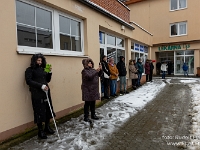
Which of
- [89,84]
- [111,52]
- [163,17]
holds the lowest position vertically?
[89,84]

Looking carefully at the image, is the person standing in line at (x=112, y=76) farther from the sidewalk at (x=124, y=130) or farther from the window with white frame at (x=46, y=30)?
the window with white frame at (x=46, y=30)

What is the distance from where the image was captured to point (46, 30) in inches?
188

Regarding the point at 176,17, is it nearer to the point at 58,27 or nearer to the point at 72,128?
the point at 58,27

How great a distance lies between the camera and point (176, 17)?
19.8m

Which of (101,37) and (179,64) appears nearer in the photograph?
(101,37)

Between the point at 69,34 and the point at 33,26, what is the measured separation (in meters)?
1.38

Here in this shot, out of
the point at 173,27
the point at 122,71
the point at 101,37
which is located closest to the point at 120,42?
the point at 122,71

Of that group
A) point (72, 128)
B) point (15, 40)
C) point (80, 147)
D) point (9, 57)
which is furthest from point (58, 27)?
point (80, 147)

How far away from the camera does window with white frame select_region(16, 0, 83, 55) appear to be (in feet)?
13.5

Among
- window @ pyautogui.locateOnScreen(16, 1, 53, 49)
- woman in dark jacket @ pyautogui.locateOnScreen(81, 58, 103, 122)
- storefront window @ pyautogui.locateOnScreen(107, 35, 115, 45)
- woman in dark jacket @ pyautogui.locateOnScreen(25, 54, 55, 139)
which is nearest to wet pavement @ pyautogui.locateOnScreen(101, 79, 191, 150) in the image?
woman in dark jacket @ pyautogui.locateOnScreen(81, 58, 103, 122)

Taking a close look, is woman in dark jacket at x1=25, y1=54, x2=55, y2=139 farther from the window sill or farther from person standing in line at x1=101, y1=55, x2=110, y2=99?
person standing in line at x1=101, y1=55, x2=110, y2=99

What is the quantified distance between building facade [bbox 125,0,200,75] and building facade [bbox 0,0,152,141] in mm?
14655

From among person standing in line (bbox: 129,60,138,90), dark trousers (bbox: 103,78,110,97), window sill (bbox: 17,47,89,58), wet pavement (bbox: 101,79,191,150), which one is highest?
window sill (bbox: 17,47,89,58)

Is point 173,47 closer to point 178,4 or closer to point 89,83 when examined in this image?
point 178,4
